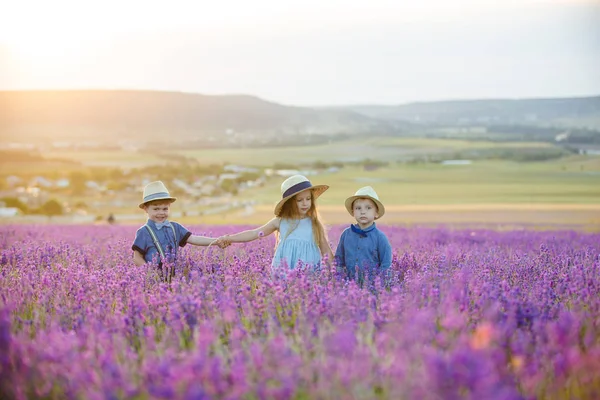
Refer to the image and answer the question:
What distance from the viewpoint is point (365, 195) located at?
16.9 ft

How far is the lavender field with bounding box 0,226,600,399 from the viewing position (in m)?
2.17

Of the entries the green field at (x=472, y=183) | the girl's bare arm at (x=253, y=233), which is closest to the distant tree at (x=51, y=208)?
the green field at (x=472, y=183)

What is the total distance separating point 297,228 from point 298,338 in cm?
258

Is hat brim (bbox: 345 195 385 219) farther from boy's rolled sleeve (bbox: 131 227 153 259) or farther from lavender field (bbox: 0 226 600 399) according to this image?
boy's rolled sleeve (bbox: 131 227 153 259)

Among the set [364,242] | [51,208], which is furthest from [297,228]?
[51,208]

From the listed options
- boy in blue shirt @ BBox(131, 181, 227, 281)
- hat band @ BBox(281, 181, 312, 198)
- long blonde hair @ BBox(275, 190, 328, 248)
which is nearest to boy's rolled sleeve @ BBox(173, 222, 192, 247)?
boy in blue shirt @ BBox(131, 181, 227, 281)

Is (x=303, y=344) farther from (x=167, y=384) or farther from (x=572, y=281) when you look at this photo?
(x=572, y=281)

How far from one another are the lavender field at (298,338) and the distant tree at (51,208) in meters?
15.6

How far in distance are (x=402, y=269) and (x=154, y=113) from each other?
136ft

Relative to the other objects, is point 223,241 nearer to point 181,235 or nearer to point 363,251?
point 181,235

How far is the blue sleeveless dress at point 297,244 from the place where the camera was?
17.3ft

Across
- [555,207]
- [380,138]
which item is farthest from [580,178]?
[380,138]

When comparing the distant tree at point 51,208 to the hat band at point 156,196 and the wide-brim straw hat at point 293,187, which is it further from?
the wide-brim straw hat at point 293,187

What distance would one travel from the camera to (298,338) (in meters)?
2.84
